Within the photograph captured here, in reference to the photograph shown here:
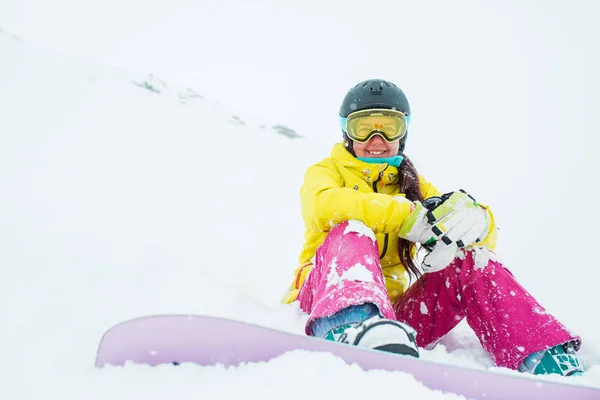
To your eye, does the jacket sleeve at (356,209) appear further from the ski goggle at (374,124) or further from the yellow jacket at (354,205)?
the ski goggle at (374,124)

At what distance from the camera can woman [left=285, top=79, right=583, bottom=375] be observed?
1.56 m

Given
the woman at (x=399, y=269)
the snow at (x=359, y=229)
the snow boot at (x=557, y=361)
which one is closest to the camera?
the woman at (x=399, y=269)

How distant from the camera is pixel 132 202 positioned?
19.9ft

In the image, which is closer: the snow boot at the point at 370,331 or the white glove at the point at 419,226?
the snow boot at the point at 370,331

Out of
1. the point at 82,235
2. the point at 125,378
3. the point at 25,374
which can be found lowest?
the point at 82,235

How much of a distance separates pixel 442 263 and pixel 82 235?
2732 mm

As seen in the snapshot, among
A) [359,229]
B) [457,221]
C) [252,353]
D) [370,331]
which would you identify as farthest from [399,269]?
[252,353]

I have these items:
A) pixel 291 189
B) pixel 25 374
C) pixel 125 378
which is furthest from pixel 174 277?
pixel 291 189

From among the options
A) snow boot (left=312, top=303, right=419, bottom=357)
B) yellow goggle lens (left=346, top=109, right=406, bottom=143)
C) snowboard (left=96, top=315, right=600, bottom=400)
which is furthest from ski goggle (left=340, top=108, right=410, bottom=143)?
snowboard (left=96, top=315, right=600, bottom=400)

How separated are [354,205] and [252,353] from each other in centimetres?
104

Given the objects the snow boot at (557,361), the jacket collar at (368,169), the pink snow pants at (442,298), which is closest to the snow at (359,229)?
the pink snow pants at (442,298)

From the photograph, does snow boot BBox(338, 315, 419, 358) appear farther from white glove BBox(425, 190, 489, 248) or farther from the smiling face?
the smiling face

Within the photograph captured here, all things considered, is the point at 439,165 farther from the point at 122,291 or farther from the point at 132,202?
the point at 122,291

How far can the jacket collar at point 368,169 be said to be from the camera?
2.68m
